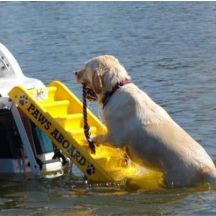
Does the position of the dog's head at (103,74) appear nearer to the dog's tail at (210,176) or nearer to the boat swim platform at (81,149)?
the boat swim platform at (81,149)

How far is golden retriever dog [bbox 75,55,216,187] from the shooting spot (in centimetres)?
861

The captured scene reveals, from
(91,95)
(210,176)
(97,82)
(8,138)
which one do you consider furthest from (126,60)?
(210,176)

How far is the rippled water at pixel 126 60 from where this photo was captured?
8523mm

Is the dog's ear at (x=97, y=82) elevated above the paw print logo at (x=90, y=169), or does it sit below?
above

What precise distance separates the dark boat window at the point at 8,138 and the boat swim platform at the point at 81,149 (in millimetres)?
294

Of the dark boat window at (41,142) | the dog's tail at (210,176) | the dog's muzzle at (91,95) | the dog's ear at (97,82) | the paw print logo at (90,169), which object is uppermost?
the dog's ear at (97,82)

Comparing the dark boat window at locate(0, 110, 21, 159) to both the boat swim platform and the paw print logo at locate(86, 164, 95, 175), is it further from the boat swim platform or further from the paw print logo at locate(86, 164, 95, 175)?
the paw print logo at locate(86, 164, 95, 175)

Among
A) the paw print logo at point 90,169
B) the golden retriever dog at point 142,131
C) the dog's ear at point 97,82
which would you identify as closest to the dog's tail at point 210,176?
the golden retriever dog at point 142,131

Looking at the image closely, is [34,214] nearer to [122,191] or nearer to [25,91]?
[122,191]

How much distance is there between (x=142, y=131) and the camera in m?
8.80

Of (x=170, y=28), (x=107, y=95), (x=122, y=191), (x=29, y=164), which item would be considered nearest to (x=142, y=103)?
(x=107, y=95)

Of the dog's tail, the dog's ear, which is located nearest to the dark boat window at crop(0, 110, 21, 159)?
the dog's ear

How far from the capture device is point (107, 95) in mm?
9094

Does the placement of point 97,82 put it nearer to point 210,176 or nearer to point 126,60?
point 210,176
